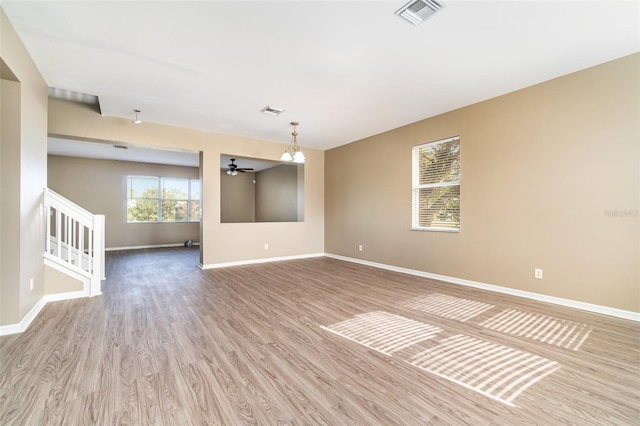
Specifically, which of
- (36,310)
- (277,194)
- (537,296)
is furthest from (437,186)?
(277,194)

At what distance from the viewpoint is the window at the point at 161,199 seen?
855 cm

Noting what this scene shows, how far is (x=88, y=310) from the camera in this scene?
123 inches

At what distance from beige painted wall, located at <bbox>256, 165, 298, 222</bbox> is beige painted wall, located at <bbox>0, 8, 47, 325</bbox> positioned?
17.9ft

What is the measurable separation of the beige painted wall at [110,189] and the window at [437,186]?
8.04 m

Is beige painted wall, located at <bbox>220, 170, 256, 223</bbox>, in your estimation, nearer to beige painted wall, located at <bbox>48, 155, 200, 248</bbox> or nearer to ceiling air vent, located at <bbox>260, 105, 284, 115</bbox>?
beige painted wall, located at <bbox>48, 155, 200, 248</bbox>

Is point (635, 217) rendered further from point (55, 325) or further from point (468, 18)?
point (55, 325)

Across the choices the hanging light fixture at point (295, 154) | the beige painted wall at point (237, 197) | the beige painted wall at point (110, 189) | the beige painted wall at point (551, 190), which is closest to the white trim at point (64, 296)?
the hanging light fixture at point (295, 154)

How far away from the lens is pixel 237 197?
34.6 ft

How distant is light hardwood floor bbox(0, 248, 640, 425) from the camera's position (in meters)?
1.52

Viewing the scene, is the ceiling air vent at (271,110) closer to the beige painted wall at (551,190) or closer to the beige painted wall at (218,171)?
the beige painted wall at (218,171)

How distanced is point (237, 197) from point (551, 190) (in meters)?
9.50

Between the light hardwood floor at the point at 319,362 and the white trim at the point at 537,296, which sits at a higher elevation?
the white trim at the point at 537,296

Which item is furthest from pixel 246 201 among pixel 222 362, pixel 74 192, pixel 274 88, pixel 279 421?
pixel 279 421

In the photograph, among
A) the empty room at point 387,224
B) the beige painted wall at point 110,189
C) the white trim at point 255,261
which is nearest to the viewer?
the empty room at point 387,224
